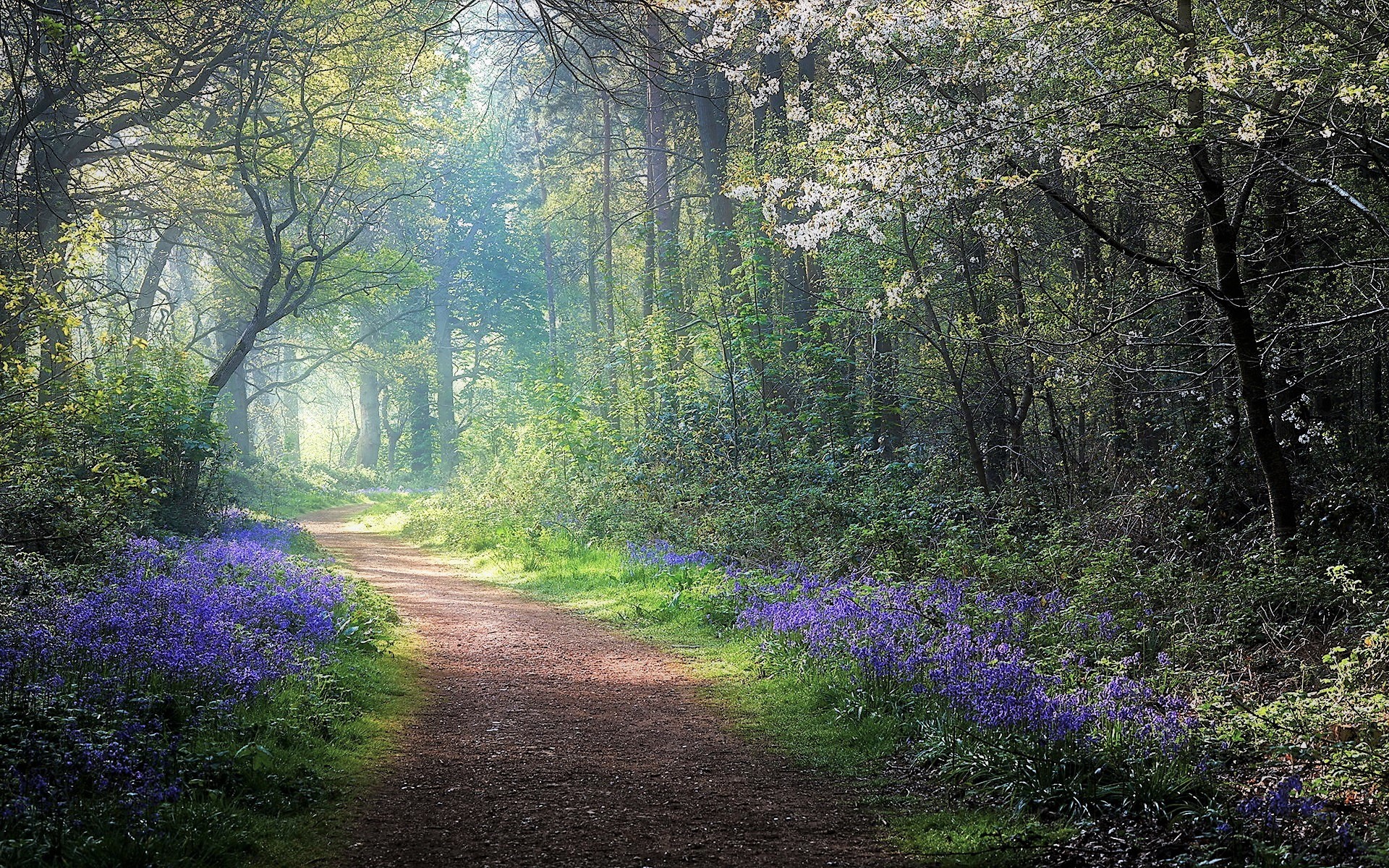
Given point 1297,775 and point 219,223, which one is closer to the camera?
point 1297,775

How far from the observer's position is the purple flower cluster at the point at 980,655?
16.6 ft

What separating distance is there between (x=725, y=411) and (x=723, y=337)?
1505mm

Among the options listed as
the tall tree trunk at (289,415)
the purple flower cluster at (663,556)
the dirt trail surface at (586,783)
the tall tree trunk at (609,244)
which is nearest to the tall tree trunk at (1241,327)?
the dirt trail surface at (586,783)

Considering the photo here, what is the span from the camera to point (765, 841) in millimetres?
4477

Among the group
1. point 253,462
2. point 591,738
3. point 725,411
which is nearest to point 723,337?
point 725,411

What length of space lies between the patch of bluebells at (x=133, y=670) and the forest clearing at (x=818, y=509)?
0.03 metres

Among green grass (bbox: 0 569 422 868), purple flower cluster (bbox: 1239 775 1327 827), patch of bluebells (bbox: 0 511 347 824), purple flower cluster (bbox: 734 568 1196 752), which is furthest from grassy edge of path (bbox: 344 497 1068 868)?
patch of bluebells (bbox: 0 511 347 824)

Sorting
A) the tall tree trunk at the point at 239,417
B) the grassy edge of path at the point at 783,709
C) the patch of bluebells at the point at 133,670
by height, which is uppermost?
the tall tree trunk at the point at 239,417

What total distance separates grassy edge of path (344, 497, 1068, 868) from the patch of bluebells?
131 inches

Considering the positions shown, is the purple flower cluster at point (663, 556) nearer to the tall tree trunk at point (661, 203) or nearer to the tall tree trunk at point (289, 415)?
the tall tree trunk at point (661, 203)

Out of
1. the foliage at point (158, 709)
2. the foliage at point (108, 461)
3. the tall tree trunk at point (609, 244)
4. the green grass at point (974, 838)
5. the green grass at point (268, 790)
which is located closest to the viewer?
the green grass at point (268, 790)

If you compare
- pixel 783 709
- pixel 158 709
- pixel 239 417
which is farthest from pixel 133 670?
pixel 239 417

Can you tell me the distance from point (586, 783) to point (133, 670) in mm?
2778

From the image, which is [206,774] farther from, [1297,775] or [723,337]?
[723,337]
